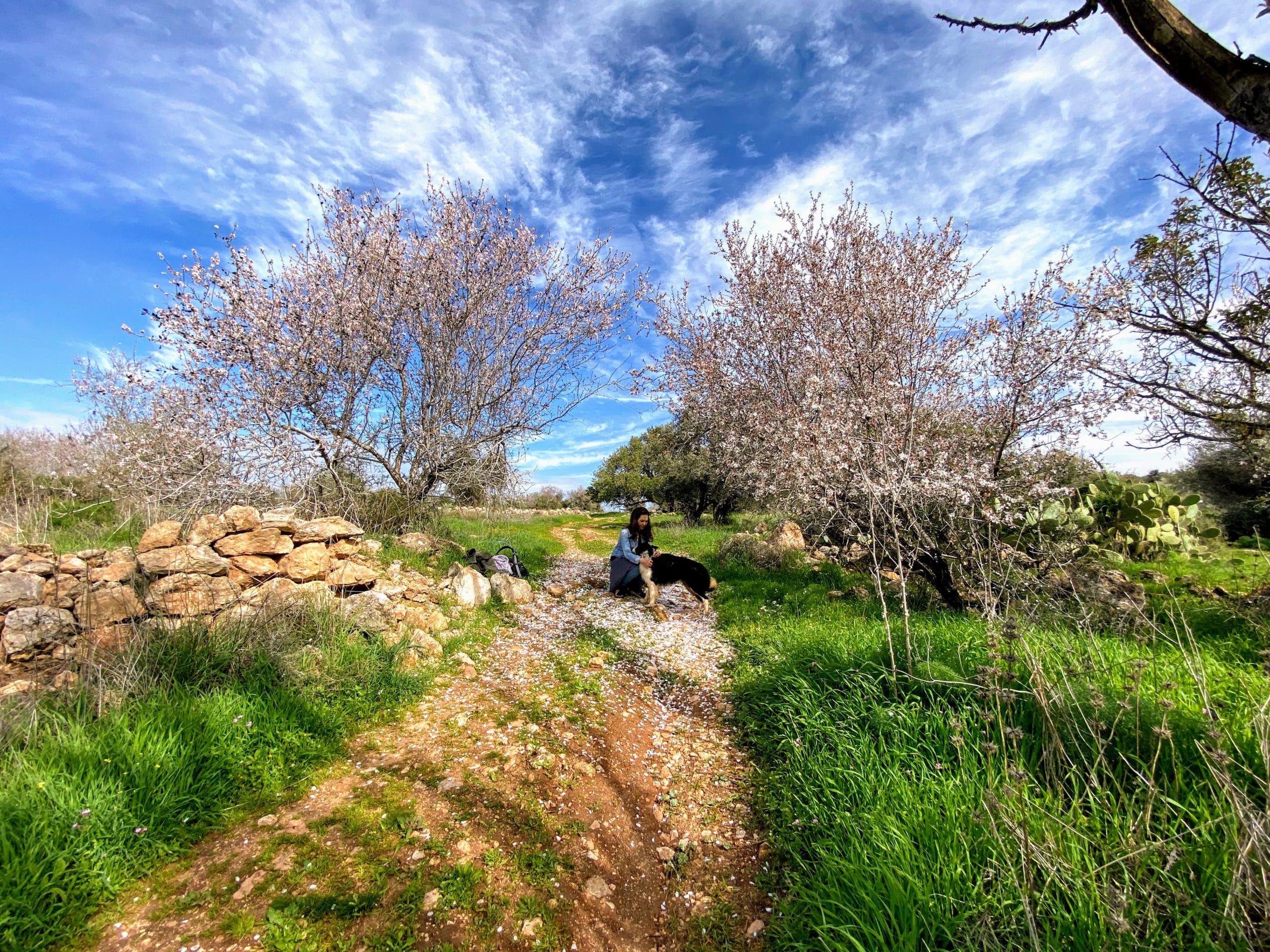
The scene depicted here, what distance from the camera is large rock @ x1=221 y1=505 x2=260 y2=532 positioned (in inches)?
252

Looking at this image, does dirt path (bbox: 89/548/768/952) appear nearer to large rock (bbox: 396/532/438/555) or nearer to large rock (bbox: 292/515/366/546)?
large rock (bbox: 292/515/366/546)

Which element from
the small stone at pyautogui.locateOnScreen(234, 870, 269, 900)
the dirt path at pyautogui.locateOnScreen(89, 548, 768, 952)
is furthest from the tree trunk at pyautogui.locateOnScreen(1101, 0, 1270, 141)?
the small stone at pyautogui.locateOnScreen(234, 870, 269, 900)

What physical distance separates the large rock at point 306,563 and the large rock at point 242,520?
0.57 meters

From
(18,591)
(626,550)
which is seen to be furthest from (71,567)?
(626,550)

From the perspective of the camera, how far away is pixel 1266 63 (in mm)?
2381

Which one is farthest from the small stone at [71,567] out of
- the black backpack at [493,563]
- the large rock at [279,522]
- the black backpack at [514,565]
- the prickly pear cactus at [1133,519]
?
the prickly pear cactus at [1133,519]

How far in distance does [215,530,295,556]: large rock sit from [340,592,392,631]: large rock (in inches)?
46.7

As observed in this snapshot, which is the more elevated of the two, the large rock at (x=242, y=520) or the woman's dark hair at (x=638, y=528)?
the large rock at (x=242, y=520)

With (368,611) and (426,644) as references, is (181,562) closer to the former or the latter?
(368,611)

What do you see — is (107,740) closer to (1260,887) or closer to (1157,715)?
(1260,887)

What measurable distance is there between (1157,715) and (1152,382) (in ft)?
18.6

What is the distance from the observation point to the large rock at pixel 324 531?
6867 mm

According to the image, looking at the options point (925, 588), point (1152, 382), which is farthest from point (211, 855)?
point (1152, 382)

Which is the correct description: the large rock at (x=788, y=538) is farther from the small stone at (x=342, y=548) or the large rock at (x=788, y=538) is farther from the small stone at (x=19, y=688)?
the small stone at (x=19, y=688)
